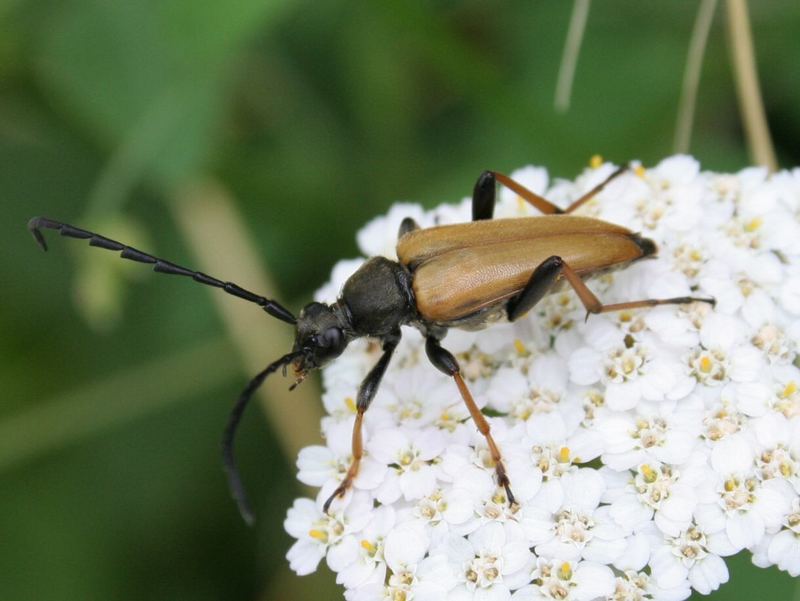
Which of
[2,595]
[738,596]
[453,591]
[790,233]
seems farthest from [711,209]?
[2,595]

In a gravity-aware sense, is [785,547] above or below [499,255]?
below

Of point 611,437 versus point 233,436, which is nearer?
point 611,437

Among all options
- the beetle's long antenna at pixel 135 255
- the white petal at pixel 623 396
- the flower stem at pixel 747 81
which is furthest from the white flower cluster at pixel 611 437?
the flower stem at pixel 747 81

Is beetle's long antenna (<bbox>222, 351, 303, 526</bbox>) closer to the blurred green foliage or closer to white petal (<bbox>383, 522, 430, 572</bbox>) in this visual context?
white petal (<bbox>383, 522, 430, 572</bbox>)

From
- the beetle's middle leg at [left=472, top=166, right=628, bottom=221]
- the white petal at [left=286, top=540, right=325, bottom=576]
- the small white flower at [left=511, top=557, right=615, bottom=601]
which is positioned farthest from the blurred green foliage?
the small white flower at [left=511, top=557, right=615, bottom=601]

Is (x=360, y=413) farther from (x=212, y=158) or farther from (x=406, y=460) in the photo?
(x=212, y=158)

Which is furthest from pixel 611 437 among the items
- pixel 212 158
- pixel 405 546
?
Result: pixel 212 158

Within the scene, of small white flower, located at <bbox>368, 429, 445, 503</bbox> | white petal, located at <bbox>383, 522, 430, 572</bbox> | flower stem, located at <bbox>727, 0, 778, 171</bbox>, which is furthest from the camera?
flower stem, located at <bbox>727, 0, 778, 171</bbox>
